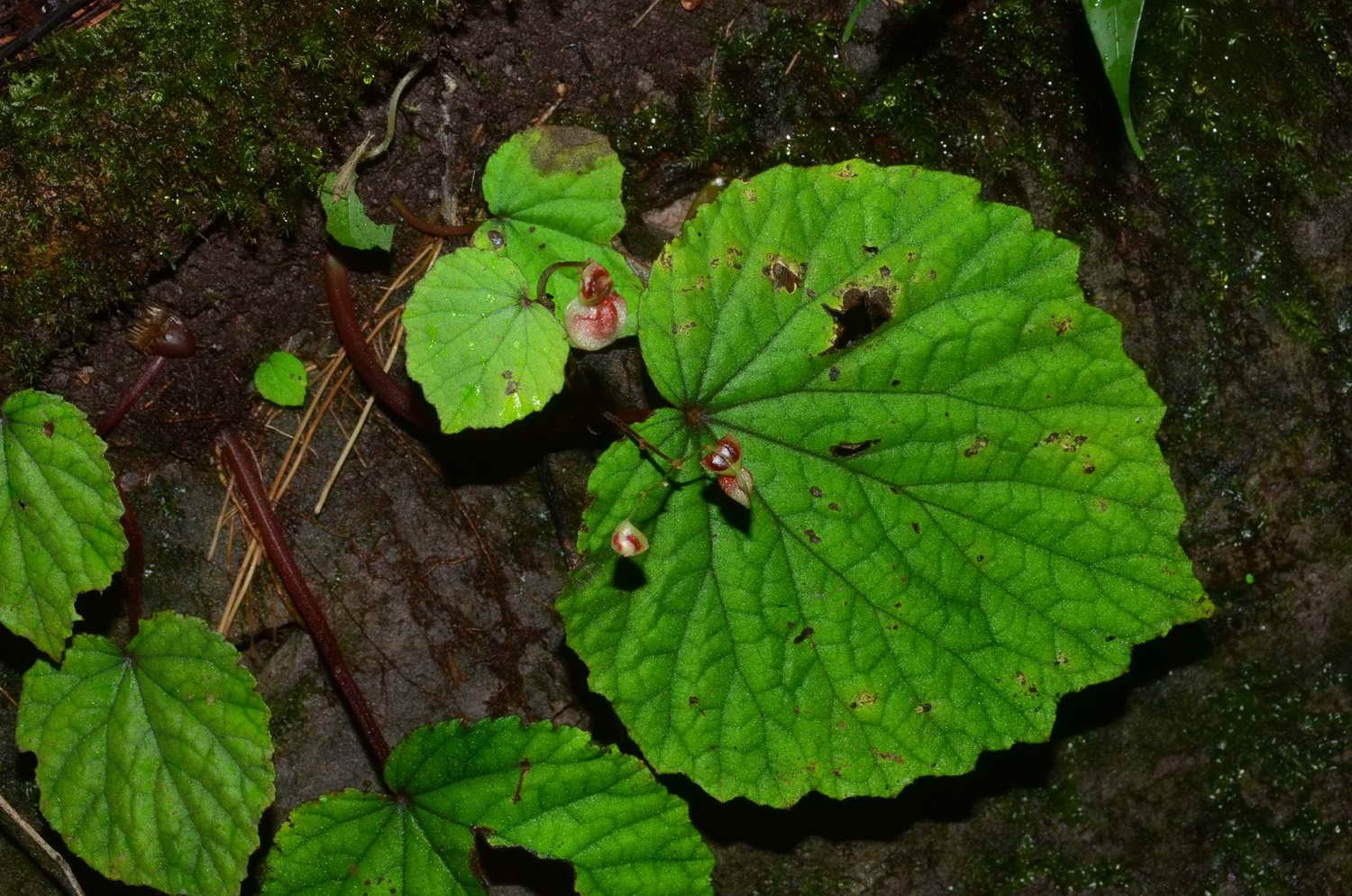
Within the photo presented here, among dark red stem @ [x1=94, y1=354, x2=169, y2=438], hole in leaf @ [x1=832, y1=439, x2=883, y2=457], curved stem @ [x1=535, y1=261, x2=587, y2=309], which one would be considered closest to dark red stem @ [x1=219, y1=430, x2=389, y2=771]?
dark red stem @ [x1=94, y1=354, x2=169, y2=438]

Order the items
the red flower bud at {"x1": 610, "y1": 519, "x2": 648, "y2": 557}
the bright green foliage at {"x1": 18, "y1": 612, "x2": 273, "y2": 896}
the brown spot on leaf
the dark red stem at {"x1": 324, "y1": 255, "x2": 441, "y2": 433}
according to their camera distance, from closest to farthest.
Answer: the red flower bud at {"x1": 610, "y1": 519, "x2": 648, "y2": 557} → the brown spot on leaf → the bright green foliage at {"x1": 18, "y1": 612, "x2": 273, "y2": 896} → the dark red stem at {"x1": 324, "y1": 255, "x2": 441, "y2": 433}

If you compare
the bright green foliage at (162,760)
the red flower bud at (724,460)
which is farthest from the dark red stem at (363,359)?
the red flower bud at (724,460)

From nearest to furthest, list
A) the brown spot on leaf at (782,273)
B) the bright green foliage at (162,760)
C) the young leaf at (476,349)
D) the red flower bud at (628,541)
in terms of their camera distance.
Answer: the red flower bud at (628,541), the young leaf at (476,349), the brown spot on leaf at (782,273), the bright green foliage at (162,760)

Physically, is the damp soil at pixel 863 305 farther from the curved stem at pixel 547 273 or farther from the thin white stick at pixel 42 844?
the curved stem at pixel 547 273

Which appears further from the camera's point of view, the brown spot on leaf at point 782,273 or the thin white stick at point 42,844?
the thin white stick at point 42,844

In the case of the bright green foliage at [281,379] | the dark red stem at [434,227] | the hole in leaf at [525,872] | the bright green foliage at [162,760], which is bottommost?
the hole in leaf at [525,872]

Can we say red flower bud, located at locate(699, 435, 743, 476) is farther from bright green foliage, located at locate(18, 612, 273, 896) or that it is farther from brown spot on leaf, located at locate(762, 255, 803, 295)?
bright green foliage, located at locate(18, 612, 273, 896)

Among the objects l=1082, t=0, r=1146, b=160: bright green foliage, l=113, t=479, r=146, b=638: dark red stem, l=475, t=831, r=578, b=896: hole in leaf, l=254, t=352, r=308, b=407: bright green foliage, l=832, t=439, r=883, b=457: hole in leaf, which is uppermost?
l=1082, t=0, r=1146, b=160: bright green foliage
